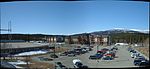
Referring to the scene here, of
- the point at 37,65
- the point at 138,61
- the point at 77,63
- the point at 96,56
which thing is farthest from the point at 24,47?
the point at 138,61

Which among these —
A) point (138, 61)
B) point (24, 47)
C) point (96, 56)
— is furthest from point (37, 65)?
point (138, 61)

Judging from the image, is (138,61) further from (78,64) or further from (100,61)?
(78,64)

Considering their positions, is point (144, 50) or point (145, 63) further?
point (144, 50)

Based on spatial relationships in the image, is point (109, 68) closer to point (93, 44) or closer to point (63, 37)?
point (93, 44)

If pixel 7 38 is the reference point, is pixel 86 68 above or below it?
below

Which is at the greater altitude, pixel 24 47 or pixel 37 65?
pixel 24 47

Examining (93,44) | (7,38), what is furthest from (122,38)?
(7,38)

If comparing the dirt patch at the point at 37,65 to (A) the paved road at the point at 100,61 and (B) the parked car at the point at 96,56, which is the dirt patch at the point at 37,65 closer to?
(A) the paved road at the point at 100,61

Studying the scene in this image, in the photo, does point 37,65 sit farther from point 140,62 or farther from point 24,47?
point 140,62

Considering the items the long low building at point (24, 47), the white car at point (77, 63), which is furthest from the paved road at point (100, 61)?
the long low building at point (24, 47)

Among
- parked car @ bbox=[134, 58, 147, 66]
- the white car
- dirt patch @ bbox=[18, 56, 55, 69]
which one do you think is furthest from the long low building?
parked car @ bbox=[134, 58, 147, 66]

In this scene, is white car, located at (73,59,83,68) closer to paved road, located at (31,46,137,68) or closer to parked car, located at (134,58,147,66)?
paved road, located at (31,46,137,68)
